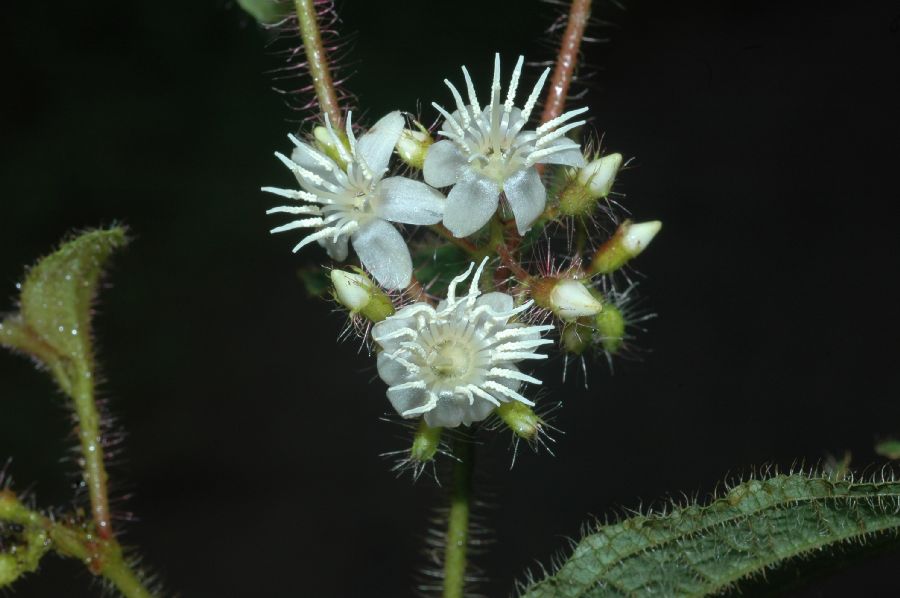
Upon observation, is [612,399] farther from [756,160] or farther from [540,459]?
[756,160]

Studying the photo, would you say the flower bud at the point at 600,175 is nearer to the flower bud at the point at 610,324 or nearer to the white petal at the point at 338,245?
the flower bud at the point at 610,324

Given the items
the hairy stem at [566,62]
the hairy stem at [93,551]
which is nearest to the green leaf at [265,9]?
the hairy stem at [566,62]

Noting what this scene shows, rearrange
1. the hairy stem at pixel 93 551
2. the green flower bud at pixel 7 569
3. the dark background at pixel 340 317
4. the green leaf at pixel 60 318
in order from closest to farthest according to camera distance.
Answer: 1. the green flower bud at pixel 7 569
2. the hairy stem at pixel 93 551
3. the green leaf at pixel 60 318
4. the dark background at pixel 340 317

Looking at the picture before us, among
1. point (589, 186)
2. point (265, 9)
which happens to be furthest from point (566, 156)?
point (265, 9)

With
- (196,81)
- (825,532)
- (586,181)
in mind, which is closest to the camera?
(825,532)

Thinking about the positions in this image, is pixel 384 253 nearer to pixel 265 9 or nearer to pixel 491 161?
pixel 491 161

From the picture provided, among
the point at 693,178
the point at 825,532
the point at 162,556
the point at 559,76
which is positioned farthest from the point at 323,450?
the point at 825,532

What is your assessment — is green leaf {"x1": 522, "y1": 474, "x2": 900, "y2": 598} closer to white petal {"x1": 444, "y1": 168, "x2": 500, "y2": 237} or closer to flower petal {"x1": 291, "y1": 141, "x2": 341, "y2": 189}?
white petal {"x1": 444, "y1": 168, "x2": 500, "y2": 237}
